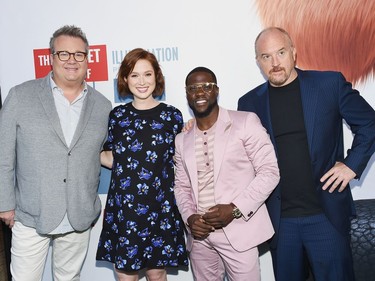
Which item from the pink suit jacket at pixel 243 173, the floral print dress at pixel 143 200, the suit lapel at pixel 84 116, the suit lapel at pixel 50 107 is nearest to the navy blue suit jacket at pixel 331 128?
the pink suit jacket at pixel 243 173

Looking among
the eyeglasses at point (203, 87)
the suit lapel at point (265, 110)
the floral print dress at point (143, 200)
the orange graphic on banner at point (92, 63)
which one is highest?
the orange graphic on banner at point (92, 63)

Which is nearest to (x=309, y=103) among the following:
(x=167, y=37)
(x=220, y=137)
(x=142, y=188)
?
(x=220, y=137)

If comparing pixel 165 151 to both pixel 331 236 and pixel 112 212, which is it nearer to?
pixel 112 212

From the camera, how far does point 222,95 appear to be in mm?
2742

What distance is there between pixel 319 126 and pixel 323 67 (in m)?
0.74

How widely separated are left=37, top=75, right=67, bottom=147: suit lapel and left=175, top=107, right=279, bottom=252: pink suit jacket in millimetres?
719

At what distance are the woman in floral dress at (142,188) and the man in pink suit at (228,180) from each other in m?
0.20

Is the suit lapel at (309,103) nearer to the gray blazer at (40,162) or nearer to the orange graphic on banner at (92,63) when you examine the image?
the gray blazer at (40,162)

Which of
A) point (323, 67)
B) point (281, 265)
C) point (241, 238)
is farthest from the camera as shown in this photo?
point (323, 67)

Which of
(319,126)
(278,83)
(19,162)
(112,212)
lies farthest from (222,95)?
(19,162)

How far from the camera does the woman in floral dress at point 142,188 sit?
219 cm

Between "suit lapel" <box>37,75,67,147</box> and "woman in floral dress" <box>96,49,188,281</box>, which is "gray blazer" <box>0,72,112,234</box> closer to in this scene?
"suit lapel" <box>37,75,67,147</box>

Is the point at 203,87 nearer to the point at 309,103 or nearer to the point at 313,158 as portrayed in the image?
the point at 309,103

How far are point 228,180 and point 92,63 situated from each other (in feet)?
4.61
